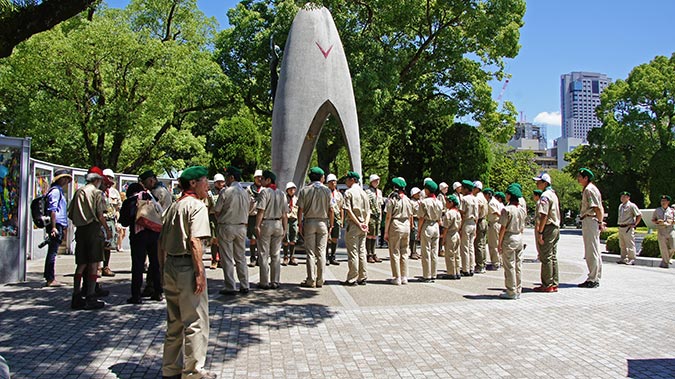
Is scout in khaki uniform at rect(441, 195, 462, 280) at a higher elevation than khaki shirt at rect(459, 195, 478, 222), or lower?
lower

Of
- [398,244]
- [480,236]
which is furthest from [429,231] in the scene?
[480,236]

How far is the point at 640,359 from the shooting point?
5.32 metres

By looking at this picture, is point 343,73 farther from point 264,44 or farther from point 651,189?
point 651,189

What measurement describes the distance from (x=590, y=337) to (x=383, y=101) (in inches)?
572

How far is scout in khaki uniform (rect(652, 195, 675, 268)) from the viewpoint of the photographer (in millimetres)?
13570

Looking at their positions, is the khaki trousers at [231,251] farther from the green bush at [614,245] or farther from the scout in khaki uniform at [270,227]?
the green bush at [614,245]

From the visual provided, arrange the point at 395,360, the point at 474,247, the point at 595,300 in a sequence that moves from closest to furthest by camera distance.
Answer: the point at 395,360 → the point at 595,300 → the point at 474,247

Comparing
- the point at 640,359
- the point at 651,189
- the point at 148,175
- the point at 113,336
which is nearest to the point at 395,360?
the point at 640,359

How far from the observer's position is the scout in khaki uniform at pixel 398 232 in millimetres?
9453

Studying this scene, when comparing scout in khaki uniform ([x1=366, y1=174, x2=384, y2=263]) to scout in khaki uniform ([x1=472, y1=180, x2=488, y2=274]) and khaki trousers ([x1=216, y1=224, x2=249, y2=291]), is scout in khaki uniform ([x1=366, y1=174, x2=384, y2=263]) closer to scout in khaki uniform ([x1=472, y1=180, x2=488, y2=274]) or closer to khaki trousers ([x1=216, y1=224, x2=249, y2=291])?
scout in khaki uniform ([x1=472, y1=180, x2=488, y2=274])

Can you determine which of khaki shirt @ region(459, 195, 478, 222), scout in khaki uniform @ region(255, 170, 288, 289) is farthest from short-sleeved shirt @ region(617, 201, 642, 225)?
scout in khaki uniform @ region(255, 170, 288, 289)

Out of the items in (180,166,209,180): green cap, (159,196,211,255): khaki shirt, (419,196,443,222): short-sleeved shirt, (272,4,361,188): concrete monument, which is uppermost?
(272,4,361,188): concrete monument

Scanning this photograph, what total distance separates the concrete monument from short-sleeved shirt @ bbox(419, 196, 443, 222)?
430 cm

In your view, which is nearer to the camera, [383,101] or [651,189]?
[383,101]
